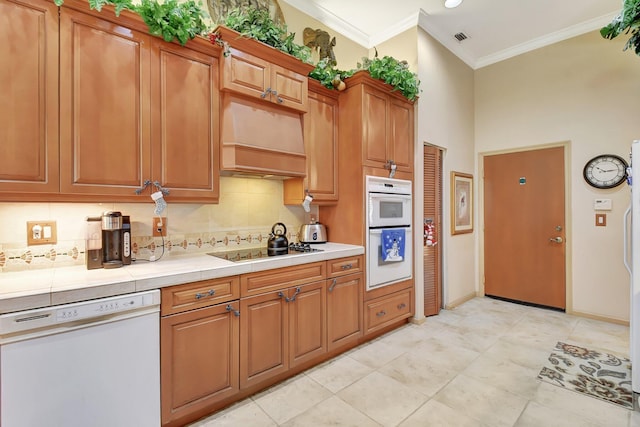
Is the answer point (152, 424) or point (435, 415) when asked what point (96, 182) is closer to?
point (152, 424)

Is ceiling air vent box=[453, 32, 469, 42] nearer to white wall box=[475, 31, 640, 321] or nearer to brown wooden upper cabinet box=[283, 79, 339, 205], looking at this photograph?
white wall box=[475, 31, 640, 321]

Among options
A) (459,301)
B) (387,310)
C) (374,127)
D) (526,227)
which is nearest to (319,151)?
(374,127)

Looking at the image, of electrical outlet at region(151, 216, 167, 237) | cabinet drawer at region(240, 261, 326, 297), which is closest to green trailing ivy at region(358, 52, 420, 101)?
cabinet drawer at region(240, 261, 326, 297)

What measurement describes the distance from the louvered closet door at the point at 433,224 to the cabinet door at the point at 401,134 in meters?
0.38

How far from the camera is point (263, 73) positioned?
2279 millimetres

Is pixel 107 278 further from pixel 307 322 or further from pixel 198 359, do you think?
pixel 307 322

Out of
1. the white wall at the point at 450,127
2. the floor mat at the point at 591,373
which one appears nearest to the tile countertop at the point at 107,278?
the floor mat at the point at 591,373

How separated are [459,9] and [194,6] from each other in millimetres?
2833

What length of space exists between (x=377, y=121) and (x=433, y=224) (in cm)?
151

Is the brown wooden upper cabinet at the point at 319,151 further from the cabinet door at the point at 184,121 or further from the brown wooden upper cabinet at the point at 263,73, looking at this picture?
the cabinet door at the point at 184,121

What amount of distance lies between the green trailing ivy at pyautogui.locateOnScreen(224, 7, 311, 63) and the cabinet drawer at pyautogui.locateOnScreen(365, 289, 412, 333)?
2.36 metres

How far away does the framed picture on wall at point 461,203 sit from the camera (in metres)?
3.89

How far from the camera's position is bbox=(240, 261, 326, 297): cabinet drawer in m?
1.97

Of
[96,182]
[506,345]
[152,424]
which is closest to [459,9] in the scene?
[506,345]
